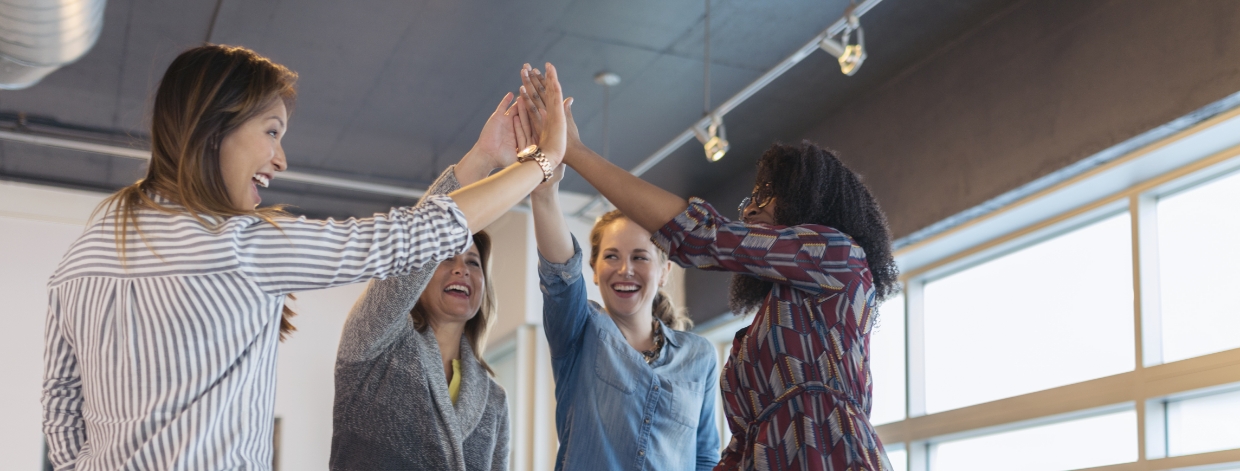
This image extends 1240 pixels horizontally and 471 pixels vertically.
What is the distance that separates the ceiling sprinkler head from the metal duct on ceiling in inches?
83.6

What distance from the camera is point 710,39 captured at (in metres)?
4.42

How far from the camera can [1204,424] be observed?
3551 millimetres

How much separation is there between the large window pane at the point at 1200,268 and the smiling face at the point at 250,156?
3.20 m

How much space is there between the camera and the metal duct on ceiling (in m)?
2.97

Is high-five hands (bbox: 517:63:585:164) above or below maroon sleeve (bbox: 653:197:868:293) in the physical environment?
above

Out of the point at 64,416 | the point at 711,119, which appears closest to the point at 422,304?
the point at 64,416

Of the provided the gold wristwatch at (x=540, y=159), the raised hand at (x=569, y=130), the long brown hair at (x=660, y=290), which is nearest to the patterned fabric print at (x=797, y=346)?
the gold wristwatch at (x=540, y=159)

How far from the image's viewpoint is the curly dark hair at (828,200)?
177cm

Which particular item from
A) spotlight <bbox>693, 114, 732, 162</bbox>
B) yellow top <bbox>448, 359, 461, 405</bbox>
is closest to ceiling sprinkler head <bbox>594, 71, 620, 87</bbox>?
spotlight <bbox>693, 114, 732, 162</bbox>

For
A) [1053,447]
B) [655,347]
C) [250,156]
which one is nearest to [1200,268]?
[1053,447]

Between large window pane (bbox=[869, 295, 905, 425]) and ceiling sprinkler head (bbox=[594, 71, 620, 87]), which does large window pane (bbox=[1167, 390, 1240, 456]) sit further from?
ceiling sprinkler head (bbox=[594, 71, 620, 87])

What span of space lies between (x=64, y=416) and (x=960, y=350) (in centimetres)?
403

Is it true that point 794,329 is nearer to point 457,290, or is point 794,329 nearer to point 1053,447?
point 457,290

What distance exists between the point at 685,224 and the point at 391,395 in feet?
2.37
